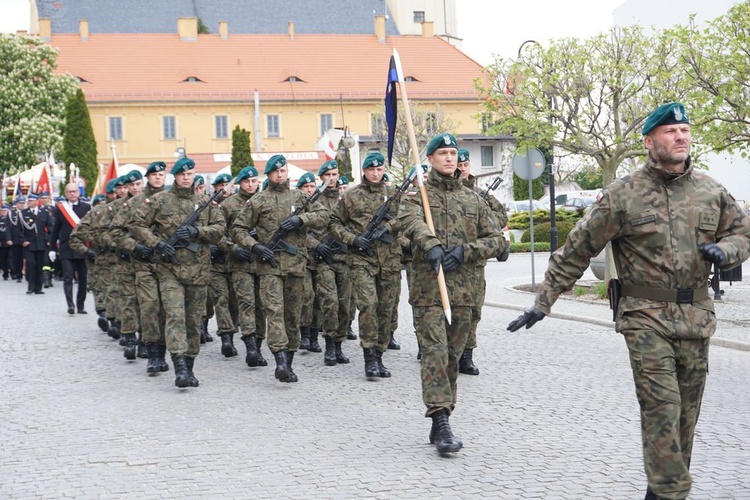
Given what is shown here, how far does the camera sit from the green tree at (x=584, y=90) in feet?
70.2

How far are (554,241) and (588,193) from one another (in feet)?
113

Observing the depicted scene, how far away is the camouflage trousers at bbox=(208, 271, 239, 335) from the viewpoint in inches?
473

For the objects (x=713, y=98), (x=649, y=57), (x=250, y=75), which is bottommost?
(x=713, y=98)

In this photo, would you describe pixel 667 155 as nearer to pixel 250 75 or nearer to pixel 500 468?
pixel 500 468

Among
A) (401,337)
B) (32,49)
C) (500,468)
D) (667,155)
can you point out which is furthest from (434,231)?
(32,49)

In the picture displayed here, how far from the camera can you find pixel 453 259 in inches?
282

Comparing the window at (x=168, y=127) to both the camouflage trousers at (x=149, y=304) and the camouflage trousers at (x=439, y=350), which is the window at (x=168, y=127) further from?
the camouflage trousers at (x=439, y=350)

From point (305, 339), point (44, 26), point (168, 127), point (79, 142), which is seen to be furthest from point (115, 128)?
point (305, 339)

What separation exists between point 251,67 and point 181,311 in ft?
212

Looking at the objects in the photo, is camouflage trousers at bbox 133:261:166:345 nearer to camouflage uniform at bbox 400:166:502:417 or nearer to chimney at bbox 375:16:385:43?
camouflage uniform at bbox 400:166:502:417

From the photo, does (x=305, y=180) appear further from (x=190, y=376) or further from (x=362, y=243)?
(x=190, y=376)

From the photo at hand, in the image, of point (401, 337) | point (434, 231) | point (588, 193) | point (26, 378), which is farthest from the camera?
point (588, 193)

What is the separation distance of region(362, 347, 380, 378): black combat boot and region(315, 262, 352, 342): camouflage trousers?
1.06m

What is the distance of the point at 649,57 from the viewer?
76.3 ft
